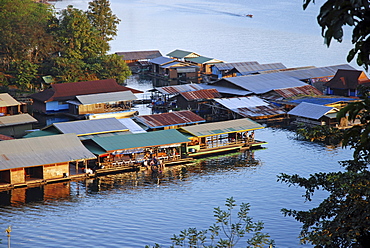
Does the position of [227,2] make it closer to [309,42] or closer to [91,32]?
[309,42]

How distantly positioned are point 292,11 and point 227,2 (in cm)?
3055

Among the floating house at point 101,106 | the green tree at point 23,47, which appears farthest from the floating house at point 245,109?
the green tree at point 23,47

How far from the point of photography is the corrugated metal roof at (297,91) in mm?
53344

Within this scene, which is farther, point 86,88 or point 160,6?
point 160,6

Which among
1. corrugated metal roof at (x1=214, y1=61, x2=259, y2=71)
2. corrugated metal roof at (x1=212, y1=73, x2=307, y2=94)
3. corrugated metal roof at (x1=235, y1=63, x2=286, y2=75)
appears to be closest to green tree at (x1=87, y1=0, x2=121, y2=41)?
corrugated metal roof at (x1=214, y1=61, x2=259, y2=71)

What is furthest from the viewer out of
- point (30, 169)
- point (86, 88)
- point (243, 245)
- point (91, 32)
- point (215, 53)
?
point (215, 53)

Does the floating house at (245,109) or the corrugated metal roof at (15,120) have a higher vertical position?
the floating house at (245,109)

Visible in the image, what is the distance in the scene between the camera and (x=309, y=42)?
10450cm

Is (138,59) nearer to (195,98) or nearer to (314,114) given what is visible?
(195,98)

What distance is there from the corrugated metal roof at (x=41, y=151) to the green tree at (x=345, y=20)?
992 inches

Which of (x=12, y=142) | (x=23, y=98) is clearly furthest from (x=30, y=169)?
(x=23, y=98)

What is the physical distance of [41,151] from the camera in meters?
32.8

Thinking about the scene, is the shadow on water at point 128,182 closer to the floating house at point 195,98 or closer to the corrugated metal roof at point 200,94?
the floating house at point 195,98

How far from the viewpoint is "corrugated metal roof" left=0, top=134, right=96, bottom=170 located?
31484mm
